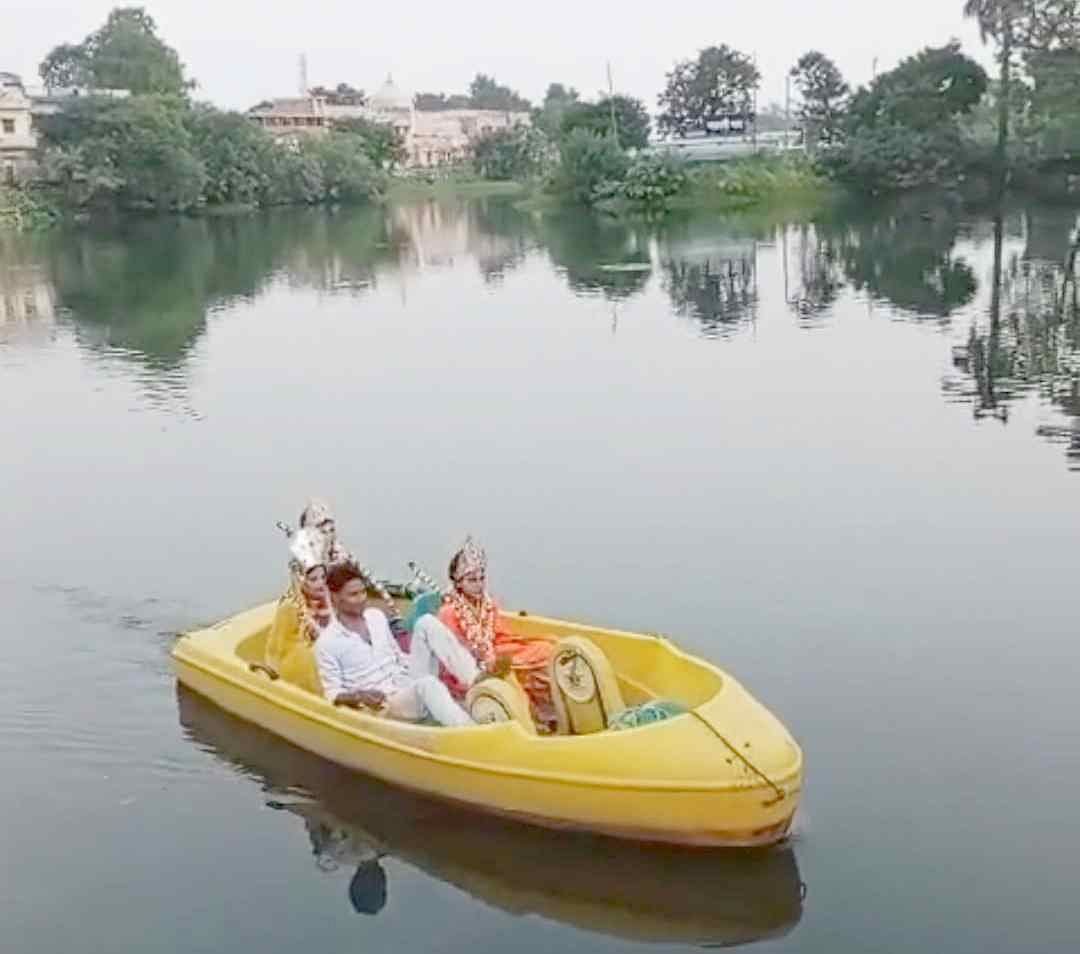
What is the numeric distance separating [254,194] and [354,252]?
2118 cm

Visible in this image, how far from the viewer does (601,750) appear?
649 cm

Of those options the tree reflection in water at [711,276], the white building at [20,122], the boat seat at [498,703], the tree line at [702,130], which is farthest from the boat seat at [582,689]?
the white building at [20,122]

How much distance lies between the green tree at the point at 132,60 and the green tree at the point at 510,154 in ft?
47.8

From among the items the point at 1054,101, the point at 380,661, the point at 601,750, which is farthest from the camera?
the point at 1054,101

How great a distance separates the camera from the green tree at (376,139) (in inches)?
2721

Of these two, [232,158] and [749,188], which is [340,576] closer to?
[749,188]

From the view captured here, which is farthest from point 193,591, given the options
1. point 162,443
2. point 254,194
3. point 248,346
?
point 254,194

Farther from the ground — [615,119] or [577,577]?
[615,119]

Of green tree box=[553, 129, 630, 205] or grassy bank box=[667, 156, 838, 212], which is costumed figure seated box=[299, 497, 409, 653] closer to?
grassy bank box=[667, 156, 838, 212]

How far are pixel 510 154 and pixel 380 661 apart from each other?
68.2 m

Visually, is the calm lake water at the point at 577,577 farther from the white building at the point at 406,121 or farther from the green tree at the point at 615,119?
the white building at the point at 406,121

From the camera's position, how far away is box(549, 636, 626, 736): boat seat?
7.04 meters

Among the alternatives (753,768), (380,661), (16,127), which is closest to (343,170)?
(16,127)

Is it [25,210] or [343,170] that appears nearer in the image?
[25,210]
